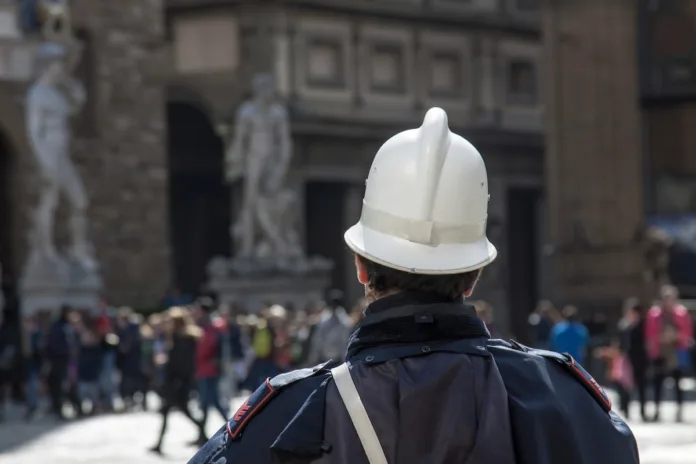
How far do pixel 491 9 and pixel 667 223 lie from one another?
60.0 feet

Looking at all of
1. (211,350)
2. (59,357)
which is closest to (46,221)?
(59,357)

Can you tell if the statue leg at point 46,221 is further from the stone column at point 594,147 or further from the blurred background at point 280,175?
the stone column at point 594,147

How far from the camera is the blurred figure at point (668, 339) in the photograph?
920 inches

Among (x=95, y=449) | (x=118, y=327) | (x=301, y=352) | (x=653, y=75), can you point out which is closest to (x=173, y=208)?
→ (x=653, y=75)

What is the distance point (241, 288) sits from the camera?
34.4 meters

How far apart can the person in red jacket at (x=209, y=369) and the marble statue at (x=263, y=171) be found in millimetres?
12014

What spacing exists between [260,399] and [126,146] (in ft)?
126

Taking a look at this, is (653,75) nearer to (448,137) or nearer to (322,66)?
(322,66)

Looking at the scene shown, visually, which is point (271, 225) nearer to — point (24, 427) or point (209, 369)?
point (24, 427)

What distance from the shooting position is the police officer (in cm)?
341

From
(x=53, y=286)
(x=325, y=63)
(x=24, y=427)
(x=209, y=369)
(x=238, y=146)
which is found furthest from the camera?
(x=325, y=63)

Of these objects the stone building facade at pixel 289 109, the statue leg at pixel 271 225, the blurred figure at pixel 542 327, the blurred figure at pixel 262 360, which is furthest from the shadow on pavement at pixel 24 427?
the stone building facade at pixel 289 109

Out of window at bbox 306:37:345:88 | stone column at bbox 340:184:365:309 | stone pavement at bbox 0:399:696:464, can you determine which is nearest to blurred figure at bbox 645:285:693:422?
stone pavement at bbox 0:399:696:464

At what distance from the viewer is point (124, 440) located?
70.3 ft
